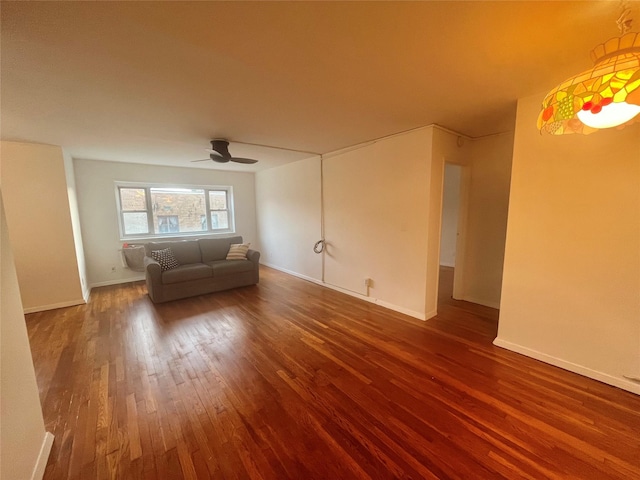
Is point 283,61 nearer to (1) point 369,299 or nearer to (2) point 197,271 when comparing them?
(1) point 369,299

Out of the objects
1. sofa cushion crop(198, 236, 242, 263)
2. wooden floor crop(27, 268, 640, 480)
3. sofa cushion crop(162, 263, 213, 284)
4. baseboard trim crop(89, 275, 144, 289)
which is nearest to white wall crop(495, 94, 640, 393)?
wooden floor crop(27, 268, 640, 480)

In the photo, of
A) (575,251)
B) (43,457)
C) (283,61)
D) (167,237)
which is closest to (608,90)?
(575,251)

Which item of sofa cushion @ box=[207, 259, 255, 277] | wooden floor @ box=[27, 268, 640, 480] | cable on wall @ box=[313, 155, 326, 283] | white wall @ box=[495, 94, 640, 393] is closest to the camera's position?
wooden floor @ box=[27, 268, 640, 480]

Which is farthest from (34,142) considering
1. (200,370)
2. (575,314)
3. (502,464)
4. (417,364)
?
(575,314)

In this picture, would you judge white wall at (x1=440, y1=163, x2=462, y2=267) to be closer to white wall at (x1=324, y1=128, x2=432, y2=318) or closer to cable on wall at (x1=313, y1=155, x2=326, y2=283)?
white wall at (x1=324, y1=128, x2=432, y2=318)

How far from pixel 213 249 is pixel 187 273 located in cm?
89

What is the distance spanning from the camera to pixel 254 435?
1633mm

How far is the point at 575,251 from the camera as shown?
7.02 feet

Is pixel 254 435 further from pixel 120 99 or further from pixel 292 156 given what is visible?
pixel 292 156

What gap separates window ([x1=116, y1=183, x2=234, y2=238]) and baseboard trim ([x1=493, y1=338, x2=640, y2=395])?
241 inches

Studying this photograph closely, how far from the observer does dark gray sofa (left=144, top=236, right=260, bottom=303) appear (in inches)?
156

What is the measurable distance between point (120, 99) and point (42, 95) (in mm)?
574

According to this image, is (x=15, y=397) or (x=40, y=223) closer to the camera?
(x=15, y=397)

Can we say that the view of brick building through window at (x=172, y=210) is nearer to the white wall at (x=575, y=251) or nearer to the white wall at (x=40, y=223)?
the white wall at (x=40, y=223)
